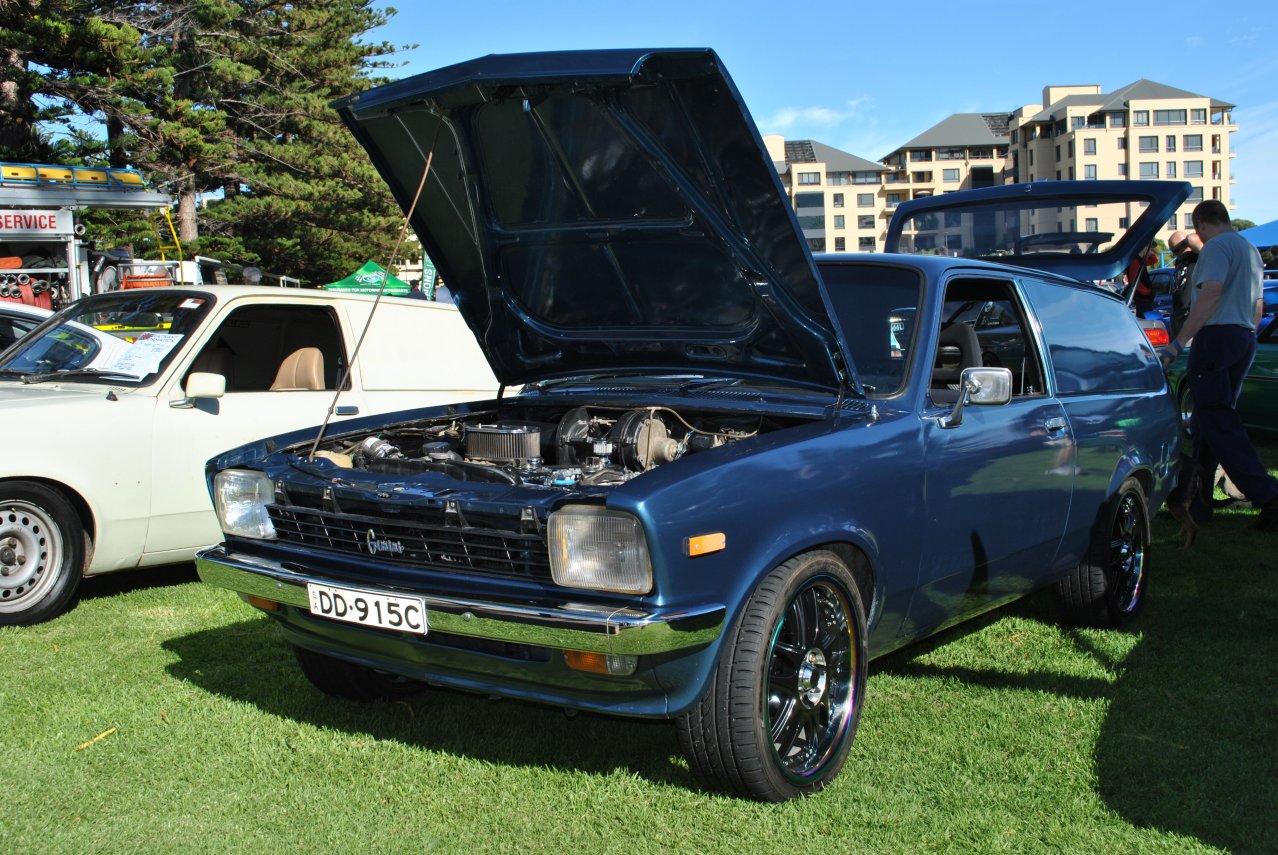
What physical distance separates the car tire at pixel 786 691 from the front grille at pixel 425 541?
22.3 inches

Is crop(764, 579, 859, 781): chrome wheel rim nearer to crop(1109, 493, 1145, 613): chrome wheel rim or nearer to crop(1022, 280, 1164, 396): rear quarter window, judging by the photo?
crop(1022, 280, 1164, 396): rear quarter window

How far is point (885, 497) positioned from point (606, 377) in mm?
1582

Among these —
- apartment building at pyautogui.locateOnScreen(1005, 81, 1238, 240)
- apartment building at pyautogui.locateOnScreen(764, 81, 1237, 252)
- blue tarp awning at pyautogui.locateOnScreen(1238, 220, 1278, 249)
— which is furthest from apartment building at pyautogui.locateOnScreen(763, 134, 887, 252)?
blue tarp awning at pyautogui.locateOnScreen(1238, 220, 1278, 249)

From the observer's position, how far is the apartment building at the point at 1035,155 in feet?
356

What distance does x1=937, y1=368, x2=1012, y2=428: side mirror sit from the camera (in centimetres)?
377

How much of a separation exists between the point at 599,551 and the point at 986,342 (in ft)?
10.4

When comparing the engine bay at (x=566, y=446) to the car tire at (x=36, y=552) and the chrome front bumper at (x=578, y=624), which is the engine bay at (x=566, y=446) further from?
the car tire at (x=36, y=552)

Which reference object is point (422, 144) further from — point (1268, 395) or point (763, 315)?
point (1268, 395)

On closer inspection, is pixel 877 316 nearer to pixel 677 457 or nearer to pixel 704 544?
pixel 677 457

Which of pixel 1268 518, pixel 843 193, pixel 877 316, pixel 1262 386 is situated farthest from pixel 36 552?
pixel 843 193

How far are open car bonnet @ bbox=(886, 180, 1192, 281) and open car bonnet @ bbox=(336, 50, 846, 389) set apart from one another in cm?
401

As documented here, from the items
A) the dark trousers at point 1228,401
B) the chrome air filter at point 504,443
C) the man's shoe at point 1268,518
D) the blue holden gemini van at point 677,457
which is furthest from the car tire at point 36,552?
the man's shoe at point 1268,518

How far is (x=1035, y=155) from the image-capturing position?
373 ft

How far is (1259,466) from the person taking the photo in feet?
21.7
